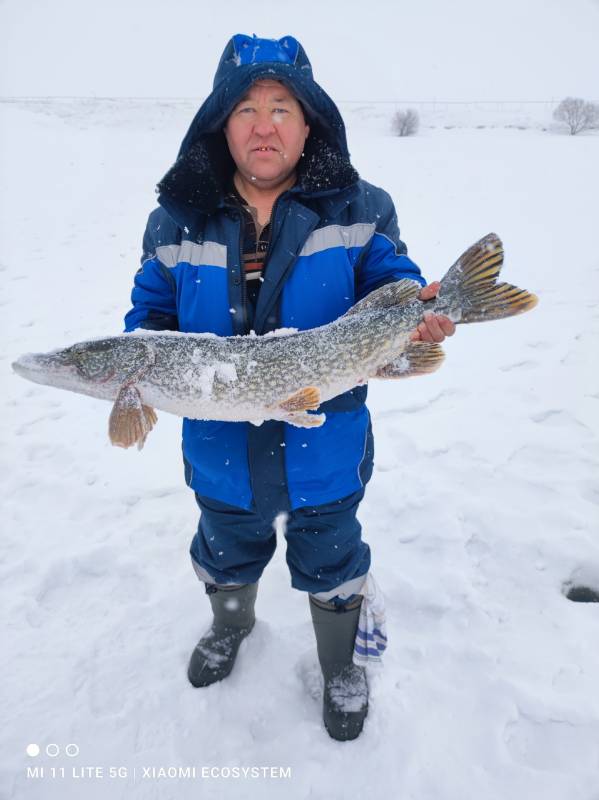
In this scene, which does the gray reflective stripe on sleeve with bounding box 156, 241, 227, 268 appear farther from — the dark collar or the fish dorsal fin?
the fish dorsal fin

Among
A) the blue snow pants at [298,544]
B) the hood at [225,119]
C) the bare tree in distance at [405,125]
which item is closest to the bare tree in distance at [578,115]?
the bare tree in distance at [405,125]

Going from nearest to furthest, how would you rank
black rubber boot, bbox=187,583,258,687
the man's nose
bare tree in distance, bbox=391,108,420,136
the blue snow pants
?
A: the man's nose, the blue snow pants, black rubber boot, bbox=187,583,258,687, bare tree in distance, bbox=391,108,420,136

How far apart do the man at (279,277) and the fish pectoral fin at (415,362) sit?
2.3 inches

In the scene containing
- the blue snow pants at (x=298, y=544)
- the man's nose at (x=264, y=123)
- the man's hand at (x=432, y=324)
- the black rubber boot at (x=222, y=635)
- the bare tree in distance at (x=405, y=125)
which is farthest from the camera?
the bare tree in distance at (x=405, y=125)

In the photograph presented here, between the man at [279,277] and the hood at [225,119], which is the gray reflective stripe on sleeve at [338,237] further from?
the hood at [225,119]

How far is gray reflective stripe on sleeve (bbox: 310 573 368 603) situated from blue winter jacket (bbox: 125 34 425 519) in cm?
46

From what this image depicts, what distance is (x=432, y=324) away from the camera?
76.6 inches

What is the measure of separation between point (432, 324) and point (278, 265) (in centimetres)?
68

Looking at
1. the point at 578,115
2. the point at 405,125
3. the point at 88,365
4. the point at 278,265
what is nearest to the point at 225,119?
the point at 278,265

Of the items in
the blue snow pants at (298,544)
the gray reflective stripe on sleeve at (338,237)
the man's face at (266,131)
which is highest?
the man's face at (266,131)

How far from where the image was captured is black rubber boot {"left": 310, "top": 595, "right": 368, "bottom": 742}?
6.98 feet

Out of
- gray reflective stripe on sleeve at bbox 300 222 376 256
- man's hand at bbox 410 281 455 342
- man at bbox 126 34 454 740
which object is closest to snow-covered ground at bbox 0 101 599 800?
man at bbox 126 34 454 740

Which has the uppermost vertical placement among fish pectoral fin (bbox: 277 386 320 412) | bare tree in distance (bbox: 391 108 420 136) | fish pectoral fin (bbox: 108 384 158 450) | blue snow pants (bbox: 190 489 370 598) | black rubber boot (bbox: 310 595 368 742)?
bare tree in distance (bbox: 391 108 420 136)

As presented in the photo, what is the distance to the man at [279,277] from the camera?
188 centimetres
